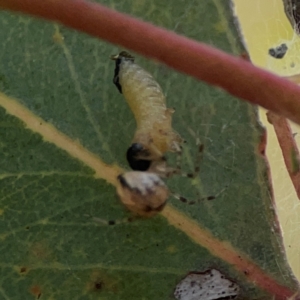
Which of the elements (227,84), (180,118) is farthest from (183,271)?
(227,84)

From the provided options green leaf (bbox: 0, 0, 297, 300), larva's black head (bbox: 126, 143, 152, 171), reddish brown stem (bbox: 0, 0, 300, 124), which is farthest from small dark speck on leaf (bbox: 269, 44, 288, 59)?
reddish brown stem (bbox: 0, 0, 300, 124)

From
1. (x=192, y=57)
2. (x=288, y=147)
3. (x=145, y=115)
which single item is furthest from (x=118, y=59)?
(x=192, y=57)

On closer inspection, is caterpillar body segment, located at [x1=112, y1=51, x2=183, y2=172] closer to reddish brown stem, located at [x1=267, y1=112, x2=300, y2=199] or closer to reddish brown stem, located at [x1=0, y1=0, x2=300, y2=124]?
reddish brown stem, located at [x1=267, y1=112, x2=300, y2=199]

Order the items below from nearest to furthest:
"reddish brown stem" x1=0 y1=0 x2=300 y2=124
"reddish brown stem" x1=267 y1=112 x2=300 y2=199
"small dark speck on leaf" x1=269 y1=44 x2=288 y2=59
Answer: "reddish brown stem" x1=0 y1=0 x2=300 y2=124 → "reddish brown stem" x1=267 y1=112 x2=300 y2=199 → "small dark speck on leaf" x1=269 y1=44 x2=288 y2=59

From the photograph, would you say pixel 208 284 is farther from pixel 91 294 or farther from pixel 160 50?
pixel 160 50

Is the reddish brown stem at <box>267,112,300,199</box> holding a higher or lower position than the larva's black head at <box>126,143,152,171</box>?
higher

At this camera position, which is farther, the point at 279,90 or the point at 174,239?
the point at 174,239

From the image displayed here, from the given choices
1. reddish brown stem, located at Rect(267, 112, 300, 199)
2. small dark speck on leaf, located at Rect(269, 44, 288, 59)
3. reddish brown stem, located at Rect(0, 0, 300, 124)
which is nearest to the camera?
reddish brown stem, located at Rect(0, 0, 300, 124)
